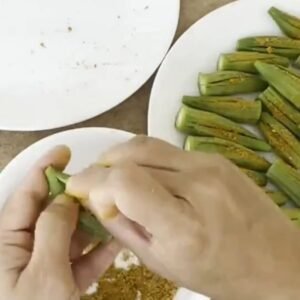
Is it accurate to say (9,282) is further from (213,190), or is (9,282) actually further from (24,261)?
(213,190)

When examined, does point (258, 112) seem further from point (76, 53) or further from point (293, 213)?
point (76, 53)

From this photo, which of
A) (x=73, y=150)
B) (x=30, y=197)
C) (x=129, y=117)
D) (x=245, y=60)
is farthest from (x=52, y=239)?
(x=245, y=60)

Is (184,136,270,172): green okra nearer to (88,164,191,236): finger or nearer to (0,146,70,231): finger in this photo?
(0,146,70,231): finger

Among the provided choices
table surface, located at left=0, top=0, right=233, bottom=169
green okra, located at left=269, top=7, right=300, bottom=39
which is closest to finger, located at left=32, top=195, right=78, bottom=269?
table surface, located at left=0, top=0, right=233, bottom=169

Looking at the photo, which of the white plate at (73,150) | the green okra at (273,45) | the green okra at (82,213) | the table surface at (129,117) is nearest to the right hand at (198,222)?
the green okra at (82,213)

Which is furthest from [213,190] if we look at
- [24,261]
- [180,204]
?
[24,261]

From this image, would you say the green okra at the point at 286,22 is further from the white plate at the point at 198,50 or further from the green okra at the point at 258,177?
the green okra at the point at 258,177
